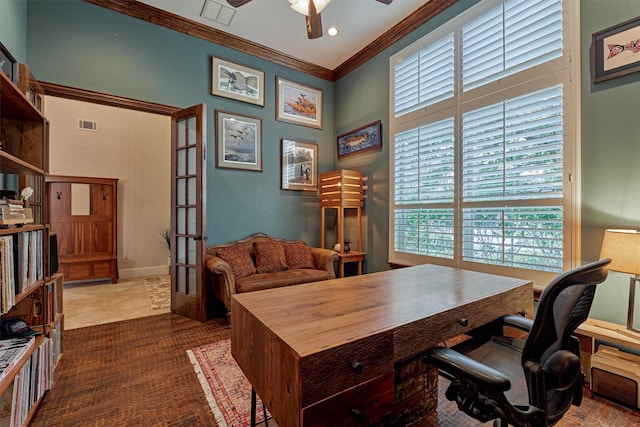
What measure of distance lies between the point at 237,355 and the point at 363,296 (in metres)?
0.65

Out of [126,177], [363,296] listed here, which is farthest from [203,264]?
[126,177]

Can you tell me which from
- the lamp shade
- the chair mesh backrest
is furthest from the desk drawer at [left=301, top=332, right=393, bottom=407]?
the lamp shade

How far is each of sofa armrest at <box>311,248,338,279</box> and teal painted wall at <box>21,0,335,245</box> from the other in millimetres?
625

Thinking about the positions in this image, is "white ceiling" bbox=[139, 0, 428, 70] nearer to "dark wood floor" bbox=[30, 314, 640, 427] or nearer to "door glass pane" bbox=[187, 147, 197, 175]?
"door glass pane" bbox=[187, 147, 197, 175]

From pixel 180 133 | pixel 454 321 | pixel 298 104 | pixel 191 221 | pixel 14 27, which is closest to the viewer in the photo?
pixel 454 321

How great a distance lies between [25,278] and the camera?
4.99 feet

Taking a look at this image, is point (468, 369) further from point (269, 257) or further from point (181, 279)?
point (181, 279)

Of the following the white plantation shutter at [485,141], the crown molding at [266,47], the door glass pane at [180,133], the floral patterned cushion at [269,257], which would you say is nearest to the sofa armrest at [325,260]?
the floral patterned cushion at [269,257]

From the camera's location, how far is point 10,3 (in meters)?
2.21

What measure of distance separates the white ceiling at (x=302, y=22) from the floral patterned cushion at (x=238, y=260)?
9.11 ft

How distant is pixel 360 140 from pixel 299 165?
0.99 meters

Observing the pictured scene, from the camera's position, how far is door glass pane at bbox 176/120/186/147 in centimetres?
338

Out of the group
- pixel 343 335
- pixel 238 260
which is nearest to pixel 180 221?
pixel 238 260

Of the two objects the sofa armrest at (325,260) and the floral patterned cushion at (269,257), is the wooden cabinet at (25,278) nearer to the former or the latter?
the floral patterned cushion at (269,257)
